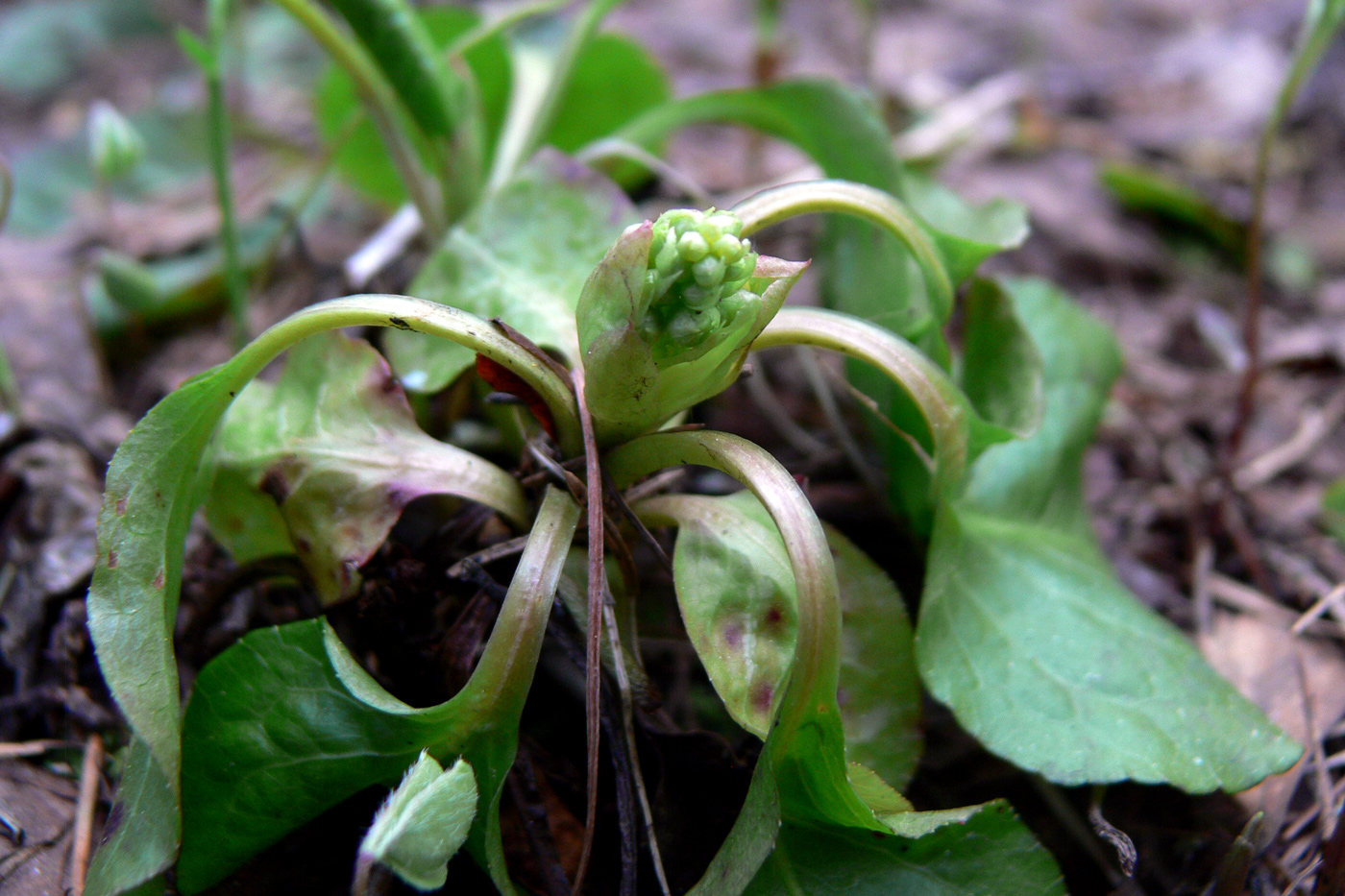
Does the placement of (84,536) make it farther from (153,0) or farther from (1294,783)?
(153,0)

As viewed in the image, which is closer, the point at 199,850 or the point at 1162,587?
the point at 199,850

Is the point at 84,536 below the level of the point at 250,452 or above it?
below

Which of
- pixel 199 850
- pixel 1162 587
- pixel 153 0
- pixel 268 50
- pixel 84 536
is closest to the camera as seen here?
pixel 199 850

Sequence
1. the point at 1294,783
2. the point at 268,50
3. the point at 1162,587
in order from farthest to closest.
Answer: the point at 268,50 < the point at 1162,587 < the point at 1294,783

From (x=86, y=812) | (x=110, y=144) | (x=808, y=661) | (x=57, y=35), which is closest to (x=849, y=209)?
(x=808, y=661)

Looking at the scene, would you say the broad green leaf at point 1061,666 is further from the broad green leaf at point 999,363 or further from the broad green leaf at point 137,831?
the broad green leaf at point 137,831

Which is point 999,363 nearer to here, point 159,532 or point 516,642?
point 516,642

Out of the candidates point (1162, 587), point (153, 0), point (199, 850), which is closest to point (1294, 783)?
point (1162, 587)
